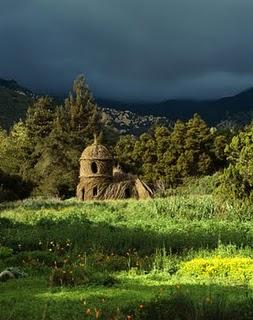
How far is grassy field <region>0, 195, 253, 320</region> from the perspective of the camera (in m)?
10.3

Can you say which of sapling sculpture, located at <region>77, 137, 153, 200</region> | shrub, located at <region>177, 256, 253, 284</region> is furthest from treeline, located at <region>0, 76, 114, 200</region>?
shrub, located at <region>177, 256, 253, 284</region>

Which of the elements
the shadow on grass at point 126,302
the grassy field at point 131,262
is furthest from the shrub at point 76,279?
the shadow on grass at point 126,302

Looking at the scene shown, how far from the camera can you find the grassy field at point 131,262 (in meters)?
10.3

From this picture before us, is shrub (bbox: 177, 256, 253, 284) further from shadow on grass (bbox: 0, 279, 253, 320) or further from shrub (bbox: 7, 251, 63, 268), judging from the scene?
shrub (bbox: 7, 251, 63, 268)

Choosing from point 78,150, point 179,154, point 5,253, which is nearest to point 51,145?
point 78,150

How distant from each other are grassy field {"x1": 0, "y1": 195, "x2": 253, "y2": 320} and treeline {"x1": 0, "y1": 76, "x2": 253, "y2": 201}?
2445 centimetres

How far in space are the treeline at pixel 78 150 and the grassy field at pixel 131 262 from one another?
2445 centimetres

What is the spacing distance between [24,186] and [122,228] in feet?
113

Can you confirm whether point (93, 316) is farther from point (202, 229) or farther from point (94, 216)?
point (94, 216)

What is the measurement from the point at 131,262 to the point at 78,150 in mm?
43625

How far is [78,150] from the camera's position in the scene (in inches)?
2360

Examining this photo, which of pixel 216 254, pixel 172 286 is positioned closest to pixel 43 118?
pixel 216 254

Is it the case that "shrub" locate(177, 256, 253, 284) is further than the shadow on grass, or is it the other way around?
"shrub" locate(177, 256, 253, 284)

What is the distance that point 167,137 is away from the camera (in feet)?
208
